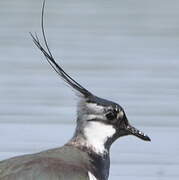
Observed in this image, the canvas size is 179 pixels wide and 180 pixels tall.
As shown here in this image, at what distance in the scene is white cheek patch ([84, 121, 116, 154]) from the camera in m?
11.1

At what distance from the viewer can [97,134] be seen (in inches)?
439

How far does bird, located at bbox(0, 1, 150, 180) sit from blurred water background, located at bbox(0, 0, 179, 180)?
63.1 inches

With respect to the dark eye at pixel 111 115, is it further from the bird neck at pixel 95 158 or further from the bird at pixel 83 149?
the bird neck at pixel 95 158

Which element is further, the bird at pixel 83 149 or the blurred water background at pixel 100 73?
the blurred water background at pixel 100 73

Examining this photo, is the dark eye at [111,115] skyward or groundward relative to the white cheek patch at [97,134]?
skyward

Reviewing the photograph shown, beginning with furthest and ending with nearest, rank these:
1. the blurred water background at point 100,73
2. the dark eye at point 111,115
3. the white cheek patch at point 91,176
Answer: the blurred water background at point 100,73
the dark eye at point 111,115
the white cheek patch at point 91,176

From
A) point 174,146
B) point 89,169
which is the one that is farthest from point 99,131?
point 174,146

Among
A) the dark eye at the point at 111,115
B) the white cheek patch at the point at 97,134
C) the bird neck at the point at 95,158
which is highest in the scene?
the dark eye at the point at 111,115

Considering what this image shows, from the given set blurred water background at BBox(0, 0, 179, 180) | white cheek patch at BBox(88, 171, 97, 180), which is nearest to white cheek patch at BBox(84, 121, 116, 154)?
white cheek patch at BBox(88, 171, 97, 180)

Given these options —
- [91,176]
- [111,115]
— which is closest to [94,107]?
[111,115]

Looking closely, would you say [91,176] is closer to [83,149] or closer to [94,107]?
[83,149]

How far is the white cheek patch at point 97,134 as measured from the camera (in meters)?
11.1

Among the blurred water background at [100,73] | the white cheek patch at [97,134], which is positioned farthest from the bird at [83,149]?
the blurred water background at [100,73]

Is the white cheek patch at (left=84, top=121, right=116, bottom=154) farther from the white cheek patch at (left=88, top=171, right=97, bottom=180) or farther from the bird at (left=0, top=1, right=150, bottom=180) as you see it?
the white cheek patch at (left=88, top=171, right=97, bottom=180)
